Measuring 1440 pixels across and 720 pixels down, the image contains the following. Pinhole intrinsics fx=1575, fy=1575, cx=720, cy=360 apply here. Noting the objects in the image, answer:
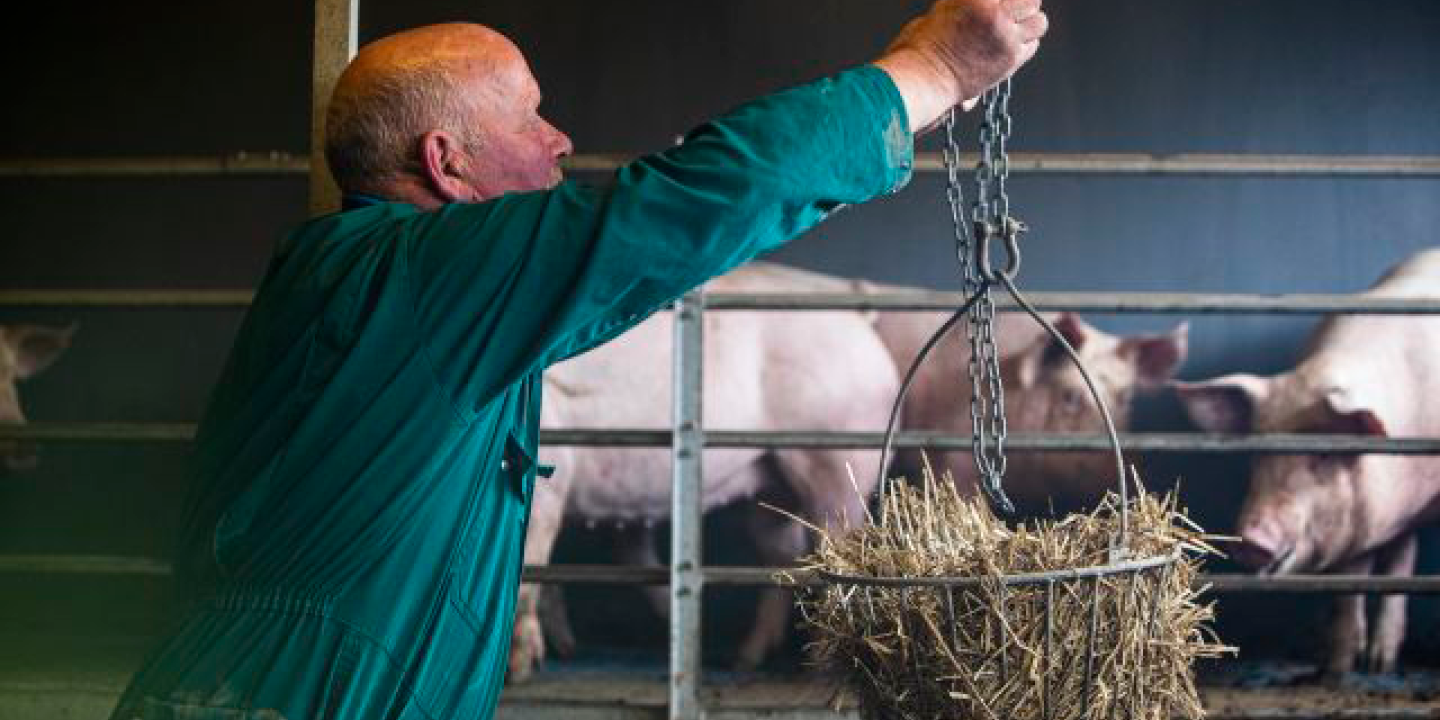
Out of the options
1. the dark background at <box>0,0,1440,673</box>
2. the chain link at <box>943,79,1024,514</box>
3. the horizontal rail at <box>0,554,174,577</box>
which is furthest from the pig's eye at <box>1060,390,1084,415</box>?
the chain link at <box>943,79,1024,514</box>

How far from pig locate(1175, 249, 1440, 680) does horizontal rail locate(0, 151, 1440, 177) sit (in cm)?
154

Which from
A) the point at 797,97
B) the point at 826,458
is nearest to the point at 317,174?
the point at 797,97

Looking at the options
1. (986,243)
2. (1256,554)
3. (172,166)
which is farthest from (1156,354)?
(986,243)

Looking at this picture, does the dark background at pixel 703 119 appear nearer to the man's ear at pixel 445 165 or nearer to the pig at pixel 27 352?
the pig at pixel 27 352

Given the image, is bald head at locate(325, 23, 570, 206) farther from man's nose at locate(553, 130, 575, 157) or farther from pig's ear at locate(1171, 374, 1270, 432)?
pig's ear at locate(1171, 374, 1270, 432)

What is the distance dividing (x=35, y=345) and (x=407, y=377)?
4.68m

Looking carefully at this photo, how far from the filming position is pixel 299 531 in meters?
1.45

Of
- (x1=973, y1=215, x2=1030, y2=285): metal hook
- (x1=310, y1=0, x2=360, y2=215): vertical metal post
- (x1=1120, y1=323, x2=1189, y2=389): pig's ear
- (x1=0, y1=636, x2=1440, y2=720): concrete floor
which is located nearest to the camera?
(x1=973, y1=215, x2=1030, y2=285): metal hook

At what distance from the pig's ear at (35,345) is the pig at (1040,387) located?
296 cm

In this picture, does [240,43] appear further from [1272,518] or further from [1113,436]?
[1113,436]

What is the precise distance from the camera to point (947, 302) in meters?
3.48

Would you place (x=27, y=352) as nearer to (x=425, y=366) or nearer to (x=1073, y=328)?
(x=1073, y=328)

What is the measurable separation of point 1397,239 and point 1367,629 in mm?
1371

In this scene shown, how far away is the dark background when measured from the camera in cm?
555
